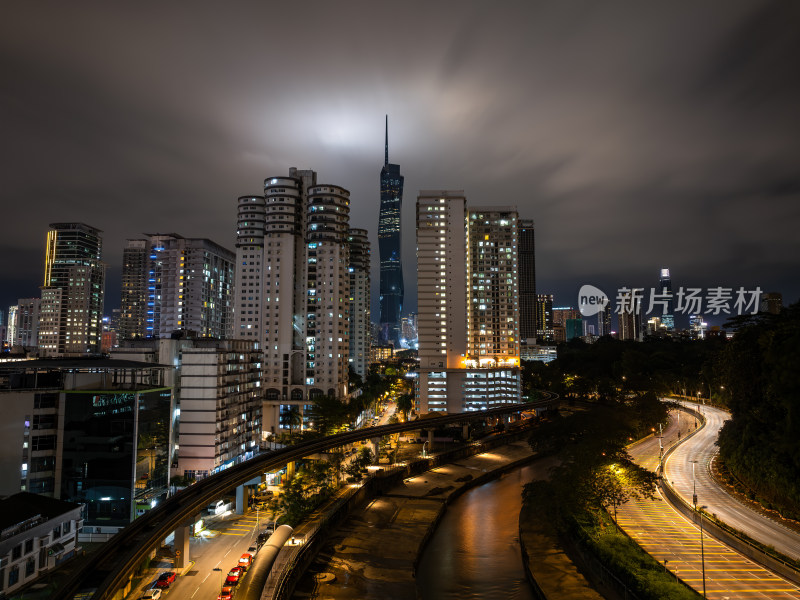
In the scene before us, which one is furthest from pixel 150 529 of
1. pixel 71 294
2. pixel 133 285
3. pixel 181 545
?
pixel 133 285

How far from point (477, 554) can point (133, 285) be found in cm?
14524

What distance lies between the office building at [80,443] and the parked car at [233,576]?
12.4 meters

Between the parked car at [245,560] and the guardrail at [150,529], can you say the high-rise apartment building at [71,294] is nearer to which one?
the guardrail at [150,529]

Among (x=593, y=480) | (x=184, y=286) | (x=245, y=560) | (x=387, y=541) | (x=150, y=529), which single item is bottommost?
(x=387, y=541)

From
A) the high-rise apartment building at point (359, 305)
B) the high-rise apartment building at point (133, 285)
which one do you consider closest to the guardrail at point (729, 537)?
the high-rise apartment building at point (359, 305)

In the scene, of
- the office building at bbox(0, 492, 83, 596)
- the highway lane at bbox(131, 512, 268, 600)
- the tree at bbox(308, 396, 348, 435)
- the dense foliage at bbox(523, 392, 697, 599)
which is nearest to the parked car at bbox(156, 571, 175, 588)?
the highway lane at bbox(131, 512, 268, 600)

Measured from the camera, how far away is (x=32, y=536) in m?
25.4

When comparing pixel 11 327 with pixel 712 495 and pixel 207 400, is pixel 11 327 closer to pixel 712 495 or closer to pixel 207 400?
pixel 207 400

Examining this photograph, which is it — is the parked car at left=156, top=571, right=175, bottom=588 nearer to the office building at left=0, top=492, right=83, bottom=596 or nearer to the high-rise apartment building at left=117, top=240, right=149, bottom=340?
the office building at left=0, top=492, right=83, bottom=596

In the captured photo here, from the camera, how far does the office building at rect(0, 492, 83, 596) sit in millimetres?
23844

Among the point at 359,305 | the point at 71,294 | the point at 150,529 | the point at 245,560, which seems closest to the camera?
the point at 150,529

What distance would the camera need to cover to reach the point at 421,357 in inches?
3095

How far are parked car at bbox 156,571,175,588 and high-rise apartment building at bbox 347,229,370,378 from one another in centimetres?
7954

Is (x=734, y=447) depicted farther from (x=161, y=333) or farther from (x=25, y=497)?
(x=161, y=333)
